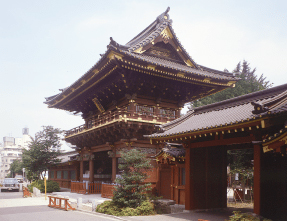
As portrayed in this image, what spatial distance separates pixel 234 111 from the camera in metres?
14.0

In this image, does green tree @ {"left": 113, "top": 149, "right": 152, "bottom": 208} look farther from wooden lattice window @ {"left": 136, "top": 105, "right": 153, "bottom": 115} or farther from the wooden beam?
wooden lattice window @ {"left": 136, "top": 105, "right": 153, "bottom": 115}

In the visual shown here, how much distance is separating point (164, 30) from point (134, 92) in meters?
6.62

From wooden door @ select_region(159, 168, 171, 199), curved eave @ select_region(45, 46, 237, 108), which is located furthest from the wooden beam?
curved eave @ select_region(45, 46, 237, 108)

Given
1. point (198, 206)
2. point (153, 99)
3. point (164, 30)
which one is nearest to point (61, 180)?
point (153, 99)

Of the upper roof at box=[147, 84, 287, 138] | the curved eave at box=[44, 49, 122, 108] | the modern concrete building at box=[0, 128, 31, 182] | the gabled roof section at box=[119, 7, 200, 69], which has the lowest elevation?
the modern concrete building at box=[0, 128, 31, 182]

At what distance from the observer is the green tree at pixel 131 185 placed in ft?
50.3

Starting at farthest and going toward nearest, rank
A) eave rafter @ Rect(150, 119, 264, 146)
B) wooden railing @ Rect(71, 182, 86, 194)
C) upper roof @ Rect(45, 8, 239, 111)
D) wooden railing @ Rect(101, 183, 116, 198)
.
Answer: wooden railing @ Rect(71, 182, 86, 194), wooden railing @ Rect(101, 183, 116, 198), upper roof @ Rect(45, 8, 239, 111), eave rafter @ Rect(150, 119, 264, 146)

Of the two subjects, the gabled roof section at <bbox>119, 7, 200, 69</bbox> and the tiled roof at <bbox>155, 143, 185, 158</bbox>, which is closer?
the tiled roof at <bbox>155, 143, 185, 158</bbox>

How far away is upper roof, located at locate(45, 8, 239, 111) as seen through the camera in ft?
66.1

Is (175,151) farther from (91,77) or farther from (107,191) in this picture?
(91,77)

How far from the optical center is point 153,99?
77.9 feet

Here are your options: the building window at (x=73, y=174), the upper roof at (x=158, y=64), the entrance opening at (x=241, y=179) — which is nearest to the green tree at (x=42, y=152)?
the building window at (x=73, y=174)

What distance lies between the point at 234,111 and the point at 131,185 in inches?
258

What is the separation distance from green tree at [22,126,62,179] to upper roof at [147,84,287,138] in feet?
77.0
